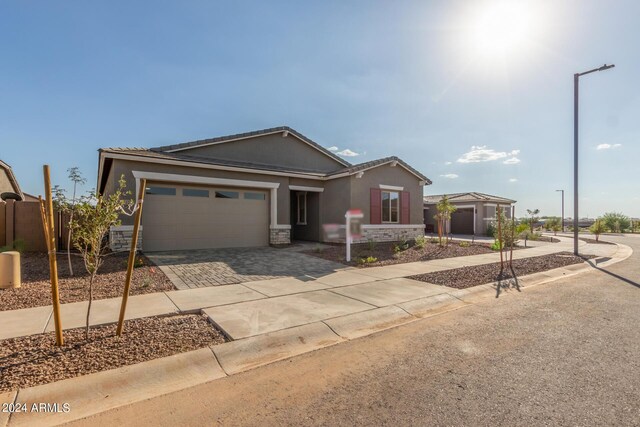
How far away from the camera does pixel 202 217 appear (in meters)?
12.4

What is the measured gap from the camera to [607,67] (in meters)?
11.8

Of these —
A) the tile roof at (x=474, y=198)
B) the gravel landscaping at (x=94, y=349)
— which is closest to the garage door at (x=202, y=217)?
the gravel landscaping at (x=94, y=349)

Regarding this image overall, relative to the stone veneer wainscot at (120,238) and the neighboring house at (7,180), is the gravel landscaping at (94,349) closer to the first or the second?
the stone veneer wainscot at (120,238)

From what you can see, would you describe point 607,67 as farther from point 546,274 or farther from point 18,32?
point 18,32

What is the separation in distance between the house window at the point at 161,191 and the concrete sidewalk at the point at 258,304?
21.6 ft

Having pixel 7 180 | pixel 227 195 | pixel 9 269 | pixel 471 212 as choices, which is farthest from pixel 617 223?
pixel 7 180

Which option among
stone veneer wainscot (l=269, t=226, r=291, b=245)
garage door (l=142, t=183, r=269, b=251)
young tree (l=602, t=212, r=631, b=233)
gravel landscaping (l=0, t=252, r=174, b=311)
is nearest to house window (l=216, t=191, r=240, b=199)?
garage door (l=142, t=183, r=269, b=251)

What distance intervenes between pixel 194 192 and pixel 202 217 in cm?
106

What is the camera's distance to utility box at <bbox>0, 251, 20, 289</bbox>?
6.22 meters

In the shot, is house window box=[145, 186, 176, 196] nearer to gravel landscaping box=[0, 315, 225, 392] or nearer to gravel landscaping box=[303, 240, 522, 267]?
gravel landscaping box=[303, 240, 522, 267]

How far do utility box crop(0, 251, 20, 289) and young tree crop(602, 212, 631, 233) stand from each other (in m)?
44.2

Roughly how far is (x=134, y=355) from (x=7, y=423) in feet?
3.66

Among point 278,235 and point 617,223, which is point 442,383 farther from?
point 617,223

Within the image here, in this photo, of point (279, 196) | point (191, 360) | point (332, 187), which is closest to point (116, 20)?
point (279, 196)
